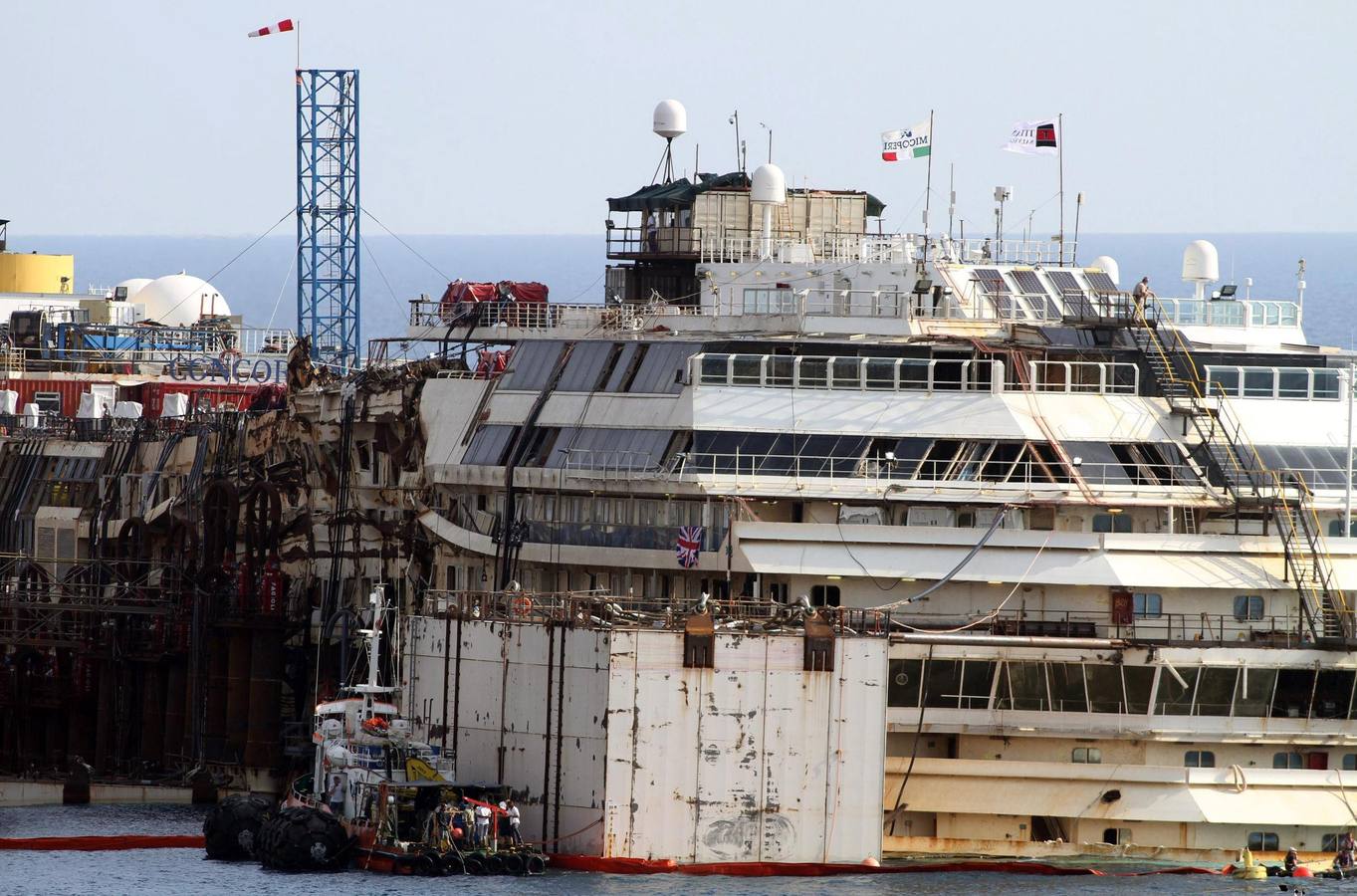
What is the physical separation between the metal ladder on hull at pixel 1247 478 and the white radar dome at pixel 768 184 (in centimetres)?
1561

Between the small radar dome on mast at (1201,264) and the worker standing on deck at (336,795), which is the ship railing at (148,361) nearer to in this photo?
the small radar dome on mast at (1201,264)

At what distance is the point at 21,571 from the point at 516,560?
101 ft

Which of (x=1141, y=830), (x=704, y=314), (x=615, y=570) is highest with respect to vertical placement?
(x=704, y=314)

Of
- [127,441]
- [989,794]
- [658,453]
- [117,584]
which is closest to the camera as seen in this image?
[989,794]

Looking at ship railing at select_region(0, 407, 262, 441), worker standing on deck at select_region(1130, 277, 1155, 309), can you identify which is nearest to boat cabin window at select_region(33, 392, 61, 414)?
ship railing at select_region(0, 407, 262, 441)

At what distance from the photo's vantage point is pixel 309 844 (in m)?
71.4

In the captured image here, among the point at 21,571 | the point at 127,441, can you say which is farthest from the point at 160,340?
the point at 21,571

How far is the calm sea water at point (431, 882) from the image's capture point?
67.3 metres

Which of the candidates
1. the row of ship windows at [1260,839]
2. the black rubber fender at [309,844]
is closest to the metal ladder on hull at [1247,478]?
the row of ship windows at [1260,839]

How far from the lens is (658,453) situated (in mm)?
79875

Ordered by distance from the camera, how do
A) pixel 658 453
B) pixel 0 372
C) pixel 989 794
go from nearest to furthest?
1. pixel 989 794
2. pixel 658 453
3. pixel 0 372

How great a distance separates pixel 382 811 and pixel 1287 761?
2139cm

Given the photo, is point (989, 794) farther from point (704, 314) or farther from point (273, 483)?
point (273, 483)

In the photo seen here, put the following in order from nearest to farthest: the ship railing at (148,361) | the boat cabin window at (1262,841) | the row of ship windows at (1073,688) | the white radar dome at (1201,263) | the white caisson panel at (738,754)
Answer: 1. the white caisson panel at (738,754)
2. the row of ship windows at (1073,688)
3. the boat cabin window at (1262,841)
4. the white radar dome at (1201,263)
5. the ship railing at (148,361)
